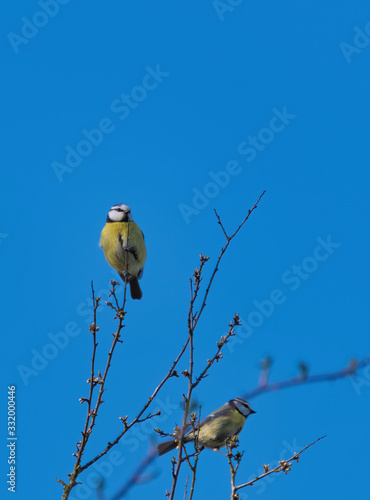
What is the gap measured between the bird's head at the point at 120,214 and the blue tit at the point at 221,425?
7.56ft

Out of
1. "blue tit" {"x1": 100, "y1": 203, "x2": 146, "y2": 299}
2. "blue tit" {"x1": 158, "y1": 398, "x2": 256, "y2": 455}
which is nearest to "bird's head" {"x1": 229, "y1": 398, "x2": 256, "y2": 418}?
"blue tit" {"x1": 158, "y1": 398, "x2": 256, "y2": 455}

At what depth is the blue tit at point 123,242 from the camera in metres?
6.91

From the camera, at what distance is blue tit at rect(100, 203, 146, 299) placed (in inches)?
272

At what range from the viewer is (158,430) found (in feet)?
12.1

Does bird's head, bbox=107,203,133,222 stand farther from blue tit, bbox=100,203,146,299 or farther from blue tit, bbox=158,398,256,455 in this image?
blue tit, bbox=158,398,256,455

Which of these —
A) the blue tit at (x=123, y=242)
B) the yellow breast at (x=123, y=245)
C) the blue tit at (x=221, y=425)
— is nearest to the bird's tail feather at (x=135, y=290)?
the blue tit at (x=123, y=242)

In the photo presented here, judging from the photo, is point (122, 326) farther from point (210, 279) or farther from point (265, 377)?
point (265, 377)

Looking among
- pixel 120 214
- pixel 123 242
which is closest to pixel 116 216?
pixel 120 214

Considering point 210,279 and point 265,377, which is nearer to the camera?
point 265,377

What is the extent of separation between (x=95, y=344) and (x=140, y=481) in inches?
31.1

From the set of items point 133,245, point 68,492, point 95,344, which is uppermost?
point 133,245

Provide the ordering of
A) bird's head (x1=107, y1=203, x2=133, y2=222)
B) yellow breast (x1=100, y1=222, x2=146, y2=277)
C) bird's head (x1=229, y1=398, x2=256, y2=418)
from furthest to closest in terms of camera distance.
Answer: bird's head (x1=107, y1=203, x2=133, y2=222), yellow breast (x1=100, y1=222, x2=146, y2=277), bird's head (x1=229, y1=398, x2=256, y2=418)

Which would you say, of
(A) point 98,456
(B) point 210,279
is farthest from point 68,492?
(B) point 210,279

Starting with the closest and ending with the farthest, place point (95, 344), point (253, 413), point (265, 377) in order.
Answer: point (265, 377) < point (95, 344) < point (253, 413)
